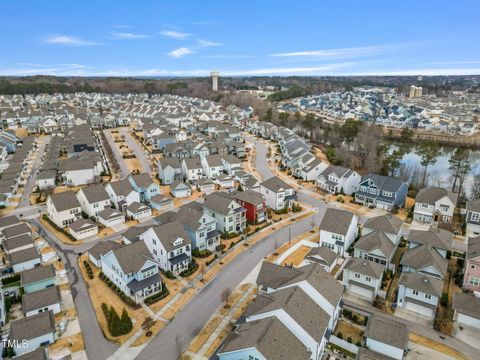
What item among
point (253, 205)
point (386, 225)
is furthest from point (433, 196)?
point (253, 205)

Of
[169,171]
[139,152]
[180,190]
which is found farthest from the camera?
[139,152]

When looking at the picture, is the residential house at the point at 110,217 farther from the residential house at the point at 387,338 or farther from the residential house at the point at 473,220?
the residential house at the point at 473,220

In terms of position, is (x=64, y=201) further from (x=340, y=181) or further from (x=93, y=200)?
(x=340, y=181)

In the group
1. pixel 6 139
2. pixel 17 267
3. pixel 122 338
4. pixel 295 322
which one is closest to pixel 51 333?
pixel 122 338

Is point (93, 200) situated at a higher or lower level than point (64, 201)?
lower

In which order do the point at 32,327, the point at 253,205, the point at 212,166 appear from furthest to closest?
the point at 212,166 < the point at 253,205 < the point at 32,327

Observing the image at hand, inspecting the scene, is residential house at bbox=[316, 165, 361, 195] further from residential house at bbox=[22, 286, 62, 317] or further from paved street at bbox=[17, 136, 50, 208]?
paved street at bbox=[17, 136, 50, 208]

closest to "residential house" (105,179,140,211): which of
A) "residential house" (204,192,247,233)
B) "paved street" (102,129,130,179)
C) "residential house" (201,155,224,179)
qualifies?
"residential house" (204,192,247,233)
